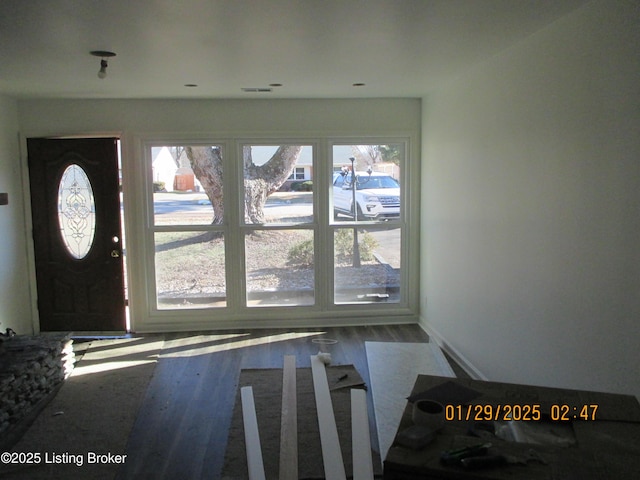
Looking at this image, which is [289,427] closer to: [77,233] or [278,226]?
[278,226]

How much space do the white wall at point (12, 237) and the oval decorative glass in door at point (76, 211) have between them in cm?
40

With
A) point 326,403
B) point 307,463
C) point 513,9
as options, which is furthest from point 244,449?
point 513,9

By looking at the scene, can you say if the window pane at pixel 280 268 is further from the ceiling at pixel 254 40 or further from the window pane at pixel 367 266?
the ceiling at pixel 254 40

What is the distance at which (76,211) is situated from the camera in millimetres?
5277

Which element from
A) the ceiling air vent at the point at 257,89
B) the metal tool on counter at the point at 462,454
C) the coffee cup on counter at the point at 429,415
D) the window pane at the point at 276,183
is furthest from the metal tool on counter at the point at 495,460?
the window pane at the point at 276,183

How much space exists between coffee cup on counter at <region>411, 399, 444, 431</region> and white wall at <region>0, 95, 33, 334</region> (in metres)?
4.58

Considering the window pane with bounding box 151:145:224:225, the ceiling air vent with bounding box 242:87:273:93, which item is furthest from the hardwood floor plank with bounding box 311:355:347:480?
the ceiling air vent with bounding box 242:87:273:93

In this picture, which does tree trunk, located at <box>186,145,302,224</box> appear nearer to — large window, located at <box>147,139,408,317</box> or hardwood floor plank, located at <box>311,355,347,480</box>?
large window, located at <box>147,139,408,317</box>

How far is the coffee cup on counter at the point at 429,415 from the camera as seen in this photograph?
5.33 ft

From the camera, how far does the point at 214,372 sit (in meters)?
4.34

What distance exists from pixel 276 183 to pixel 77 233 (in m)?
2.17

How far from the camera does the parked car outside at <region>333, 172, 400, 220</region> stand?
5555 mm

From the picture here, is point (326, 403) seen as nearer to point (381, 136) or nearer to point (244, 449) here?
point (244, 449)

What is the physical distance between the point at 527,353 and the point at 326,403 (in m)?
1.42
